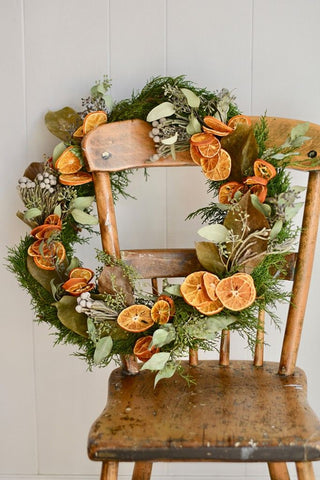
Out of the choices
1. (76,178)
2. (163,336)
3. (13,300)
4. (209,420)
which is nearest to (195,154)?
(76,178)

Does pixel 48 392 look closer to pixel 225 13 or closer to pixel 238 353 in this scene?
pixel 238 353

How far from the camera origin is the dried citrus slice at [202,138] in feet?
3.16

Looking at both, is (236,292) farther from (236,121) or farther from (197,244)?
(236,121)

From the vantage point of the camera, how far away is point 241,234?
0.93m

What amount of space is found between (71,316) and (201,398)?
0.91 feet

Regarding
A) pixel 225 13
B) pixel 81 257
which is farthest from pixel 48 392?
pixel 225 13

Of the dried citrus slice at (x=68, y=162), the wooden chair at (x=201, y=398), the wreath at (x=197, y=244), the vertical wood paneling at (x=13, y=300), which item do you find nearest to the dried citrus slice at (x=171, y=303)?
the wreath at (x=197, y=244)

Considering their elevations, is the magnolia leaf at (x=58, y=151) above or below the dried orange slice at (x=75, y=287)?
above

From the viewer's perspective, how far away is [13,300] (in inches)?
49.4

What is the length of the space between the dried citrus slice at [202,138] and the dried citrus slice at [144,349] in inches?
14.3

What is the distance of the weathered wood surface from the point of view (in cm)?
100

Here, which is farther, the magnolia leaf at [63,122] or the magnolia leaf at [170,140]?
the magnolia leaf at [63,122]

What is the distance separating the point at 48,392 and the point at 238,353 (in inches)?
18.4

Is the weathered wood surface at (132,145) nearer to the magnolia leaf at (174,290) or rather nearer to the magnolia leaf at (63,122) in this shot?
the magnolia leaf at (63,122)
